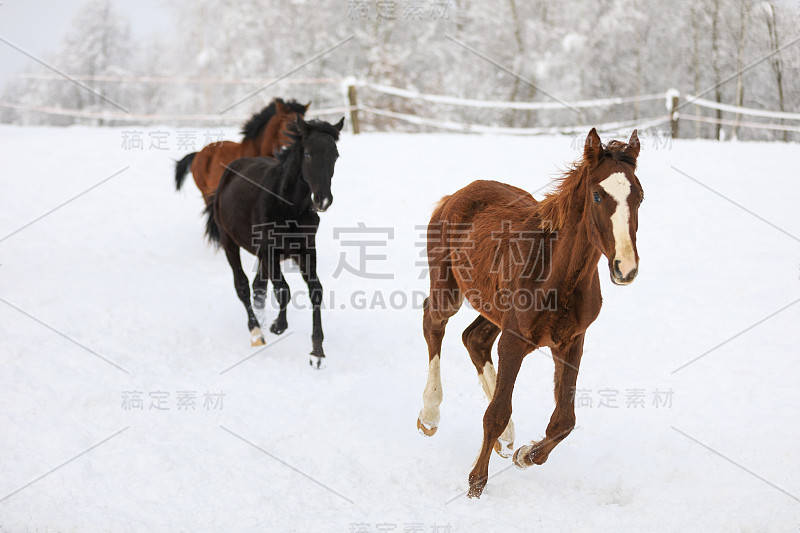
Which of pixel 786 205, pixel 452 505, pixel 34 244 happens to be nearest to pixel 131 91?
pixel 34 244

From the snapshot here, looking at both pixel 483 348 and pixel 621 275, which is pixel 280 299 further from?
pixel 621 275

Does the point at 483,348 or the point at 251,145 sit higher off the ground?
the point at 251,145

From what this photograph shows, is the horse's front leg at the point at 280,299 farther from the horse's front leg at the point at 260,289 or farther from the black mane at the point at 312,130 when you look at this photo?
the black mane at the point at 312,130

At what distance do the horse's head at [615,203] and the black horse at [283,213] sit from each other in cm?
309

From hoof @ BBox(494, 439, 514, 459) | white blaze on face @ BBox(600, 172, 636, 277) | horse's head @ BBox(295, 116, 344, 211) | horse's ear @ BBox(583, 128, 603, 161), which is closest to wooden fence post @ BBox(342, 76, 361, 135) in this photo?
horse's head @ BBox(295, 116, 344, 211)

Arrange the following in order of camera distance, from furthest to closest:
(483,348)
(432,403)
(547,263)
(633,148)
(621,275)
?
(483,348) → (432,403) → (547,263) → (633,148) → (621,275)

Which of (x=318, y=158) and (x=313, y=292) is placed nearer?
(x=318, y=158)

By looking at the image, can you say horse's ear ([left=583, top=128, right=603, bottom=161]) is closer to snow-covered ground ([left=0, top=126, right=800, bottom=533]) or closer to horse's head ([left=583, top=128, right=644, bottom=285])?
horse's head ([left=583, top=128, right=644, bottom=285])

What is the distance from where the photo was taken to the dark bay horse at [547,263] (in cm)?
324

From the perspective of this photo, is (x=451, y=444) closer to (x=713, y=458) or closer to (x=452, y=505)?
(x=452, y=505)

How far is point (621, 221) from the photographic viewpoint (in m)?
3.14

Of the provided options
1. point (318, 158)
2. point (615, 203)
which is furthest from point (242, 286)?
point (615, 203)

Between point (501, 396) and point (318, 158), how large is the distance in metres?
3.32

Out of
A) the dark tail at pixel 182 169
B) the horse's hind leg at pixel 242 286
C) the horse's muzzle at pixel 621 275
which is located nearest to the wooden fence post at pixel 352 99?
the dark tail at pixel 182 169
